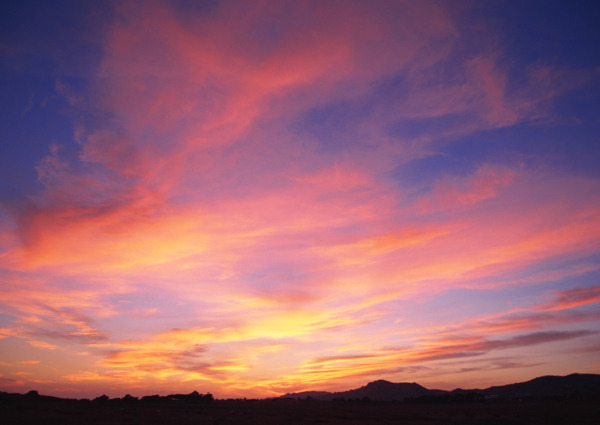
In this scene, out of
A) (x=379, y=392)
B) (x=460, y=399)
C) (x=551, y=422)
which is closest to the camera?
(x=551, y=422)

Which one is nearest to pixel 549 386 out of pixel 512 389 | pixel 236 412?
pixel 512 389

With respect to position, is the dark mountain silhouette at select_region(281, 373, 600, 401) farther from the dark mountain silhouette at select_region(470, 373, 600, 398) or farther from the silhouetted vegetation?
the silhouetted vegetation

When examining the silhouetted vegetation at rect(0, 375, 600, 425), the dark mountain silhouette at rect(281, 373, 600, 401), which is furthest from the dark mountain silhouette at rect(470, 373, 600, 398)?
the silhouetted vegetation at rect(0, 375, 600, 425)

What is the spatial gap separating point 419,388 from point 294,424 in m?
149

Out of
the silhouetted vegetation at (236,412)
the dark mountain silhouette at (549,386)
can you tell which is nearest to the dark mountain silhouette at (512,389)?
the dark mountain silhouette at (549,386)

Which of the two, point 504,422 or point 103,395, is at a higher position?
point 103,395

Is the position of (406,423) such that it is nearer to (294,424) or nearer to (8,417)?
(294,424)

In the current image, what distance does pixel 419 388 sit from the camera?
161000mm

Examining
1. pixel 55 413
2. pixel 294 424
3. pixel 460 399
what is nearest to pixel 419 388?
pixel 460 399

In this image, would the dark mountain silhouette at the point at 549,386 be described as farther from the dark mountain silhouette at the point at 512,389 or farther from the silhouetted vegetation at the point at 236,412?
the silhouetted vegetation at the point at 236,412

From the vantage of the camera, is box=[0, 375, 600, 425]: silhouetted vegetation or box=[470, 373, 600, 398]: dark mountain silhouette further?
box=[470, 373, 600, 398]: dark mountain silhouette

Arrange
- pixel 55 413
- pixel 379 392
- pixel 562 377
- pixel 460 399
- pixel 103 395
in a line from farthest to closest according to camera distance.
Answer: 1. pixel 379 392
2. pixel 562 377
3. pixel 460 399
4. pixel 103 395
5. pixel 55 413

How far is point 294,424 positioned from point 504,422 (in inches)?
944

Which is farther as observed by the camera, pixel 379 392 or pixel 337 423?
pixel 379 392
